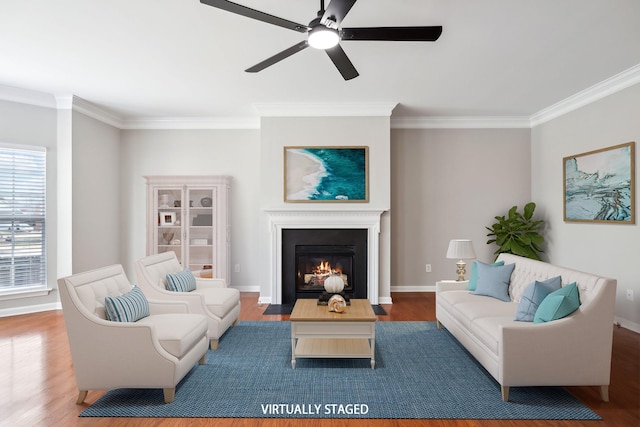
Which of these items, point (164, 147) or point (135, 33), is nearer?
point (135, 33)

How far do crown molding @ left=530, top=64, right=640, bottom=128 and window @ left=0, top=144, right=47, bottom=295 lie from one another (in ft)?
22.2

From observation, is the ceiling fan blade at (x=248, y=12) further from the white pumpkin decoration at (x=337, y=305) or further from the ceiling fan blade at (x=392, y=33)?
the white pumpkin decoration at (x=337, y=305)

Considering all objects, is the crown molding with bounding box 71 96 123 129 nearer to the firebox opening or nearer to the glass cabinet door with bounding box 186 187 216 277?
the glass cabinet door with bounding box 186 187 216 277

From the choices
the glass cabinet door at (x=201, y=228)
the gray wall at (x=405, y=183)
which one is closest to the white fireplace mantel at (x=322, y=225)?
the gray wall at (x=405, y=183)

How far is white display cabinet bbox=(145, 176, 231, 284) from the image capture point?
18.6ft

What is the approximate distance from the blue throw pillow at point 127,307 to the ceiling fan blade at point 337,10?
2.32 meters

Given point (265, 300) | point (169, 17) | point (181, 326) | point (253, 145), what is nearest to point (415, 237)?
point (265, 300)

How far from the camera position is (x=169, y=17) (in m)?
2.83

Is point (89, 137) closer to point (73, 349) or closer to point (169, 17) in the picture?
point (169, 17)

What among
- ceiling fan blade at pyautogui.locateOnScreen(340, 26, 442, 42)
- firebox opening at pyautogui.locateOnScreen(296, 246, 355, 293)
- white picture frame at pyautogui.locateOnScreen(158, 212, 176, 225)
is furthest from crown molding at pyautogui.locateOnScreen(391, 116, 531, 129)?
white picture frame at pyautogui.locateOnScreen(158, 212, 176, 225)

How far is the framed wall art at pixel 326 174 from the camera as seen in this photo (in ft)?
17.1

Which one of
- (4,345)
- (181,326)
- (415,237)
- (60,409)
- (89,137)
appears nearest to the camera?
(60,409)

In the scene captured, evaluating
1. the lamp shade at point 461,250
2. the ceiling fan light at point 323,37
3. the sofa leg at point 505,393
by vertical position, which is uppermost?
the ceiling fan light at point 323,37

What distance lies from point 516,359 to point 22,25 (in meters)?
4.44
